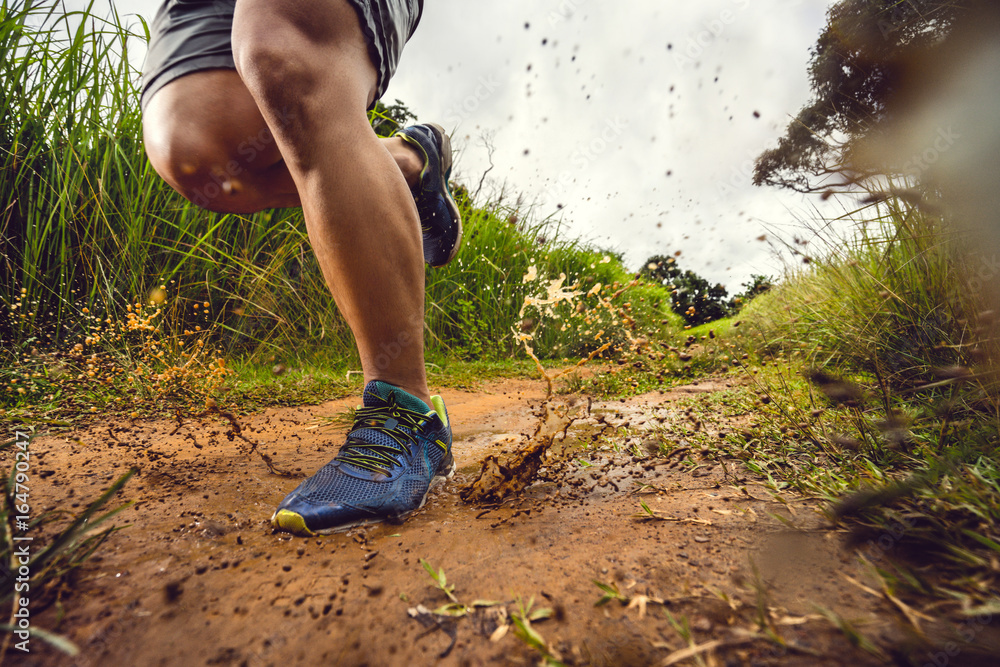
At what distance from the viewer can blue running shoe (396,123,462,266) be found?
176 centimetres

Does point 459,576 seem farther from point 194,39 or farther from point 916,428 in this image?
point 194,39

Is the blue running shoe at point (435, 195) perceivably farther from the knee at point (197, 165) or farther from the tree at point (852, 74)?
the tree at point (852, 74)

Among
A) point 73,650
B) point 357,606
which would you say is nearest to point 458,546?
point 357,606

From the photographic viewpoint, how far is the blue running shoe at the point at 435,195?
5.79 ft

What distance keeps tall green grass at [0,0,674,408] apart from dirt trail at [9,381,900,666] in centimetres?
176

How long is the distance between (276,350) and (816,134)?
3361mm

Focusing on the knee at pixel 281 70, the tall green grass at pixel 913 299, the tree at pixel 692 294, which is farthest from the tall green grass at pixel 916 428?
the knee at pixel 281 70

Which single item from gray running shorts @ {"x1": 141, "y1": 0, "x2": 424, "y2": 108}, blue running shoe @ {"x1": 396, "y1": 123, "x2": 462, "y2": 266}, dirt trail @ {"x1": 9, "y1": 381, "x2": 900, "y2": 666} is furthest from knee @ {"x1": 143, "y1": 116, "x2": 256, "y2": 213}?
dirt trail @ {"x1": 9, "y1": 381, "x2": 900, "y2": 666}

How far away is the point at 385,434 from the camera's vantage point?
1.16m

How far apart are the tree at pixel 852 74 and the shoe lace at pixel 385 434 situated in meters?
1.36

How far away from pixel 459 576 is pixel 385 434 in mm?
460

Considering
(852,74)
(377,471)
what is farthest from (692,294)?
(377,471)

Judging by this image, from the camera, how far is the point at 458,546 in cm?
92

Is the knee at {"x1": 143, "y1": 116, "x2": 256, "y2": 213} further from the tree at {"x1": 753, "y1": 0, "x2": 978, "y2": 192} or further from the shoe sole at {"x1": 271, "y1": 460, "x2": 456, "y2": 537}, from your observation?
the tree at {"x1": 753, "y1": 0, "x2": 978, "y2": 192}
